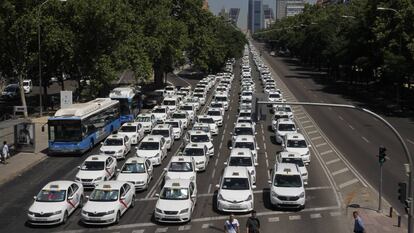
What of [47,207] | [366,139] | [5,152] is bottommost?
[366,139]

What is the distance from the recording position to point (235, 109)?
213 feet

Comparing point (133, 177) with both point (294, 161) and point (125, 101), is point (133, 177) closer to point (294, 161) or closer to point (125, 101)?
point (294, 161)

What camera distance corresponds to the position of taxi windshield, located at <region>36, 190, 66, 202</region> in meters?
24.9

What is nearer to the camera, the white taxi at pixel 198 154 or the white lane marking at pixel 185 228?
the white lane marking at pixel 185 228

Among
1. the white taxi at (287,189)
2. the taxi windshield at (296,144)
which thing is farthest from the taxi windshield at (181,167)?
the taxi windshield at (296,144)

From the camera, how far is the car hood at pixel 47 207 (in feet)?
79.6

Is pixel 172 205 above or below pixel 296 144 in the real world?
below

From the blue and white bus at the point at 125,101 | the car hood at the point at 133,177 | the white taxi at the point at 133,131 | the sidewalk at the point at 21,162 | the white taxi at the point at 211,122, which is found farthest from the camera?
the blue and white bus at the point at 125,101

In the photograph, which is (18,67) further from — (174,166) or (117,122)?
(174,166)

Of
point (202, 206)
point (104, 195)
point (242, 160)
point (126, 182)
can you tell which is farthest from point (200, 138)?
point (104, 195)

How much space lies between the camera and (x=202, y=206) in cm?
2750

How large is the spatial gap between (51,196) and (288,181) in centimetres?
1030

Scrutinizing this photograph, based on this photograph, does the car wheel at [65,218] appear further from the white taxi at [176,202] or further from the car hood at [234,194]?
the car hood at [234,194]

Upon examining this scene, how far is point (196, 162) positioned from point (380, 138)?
61.5 ft
